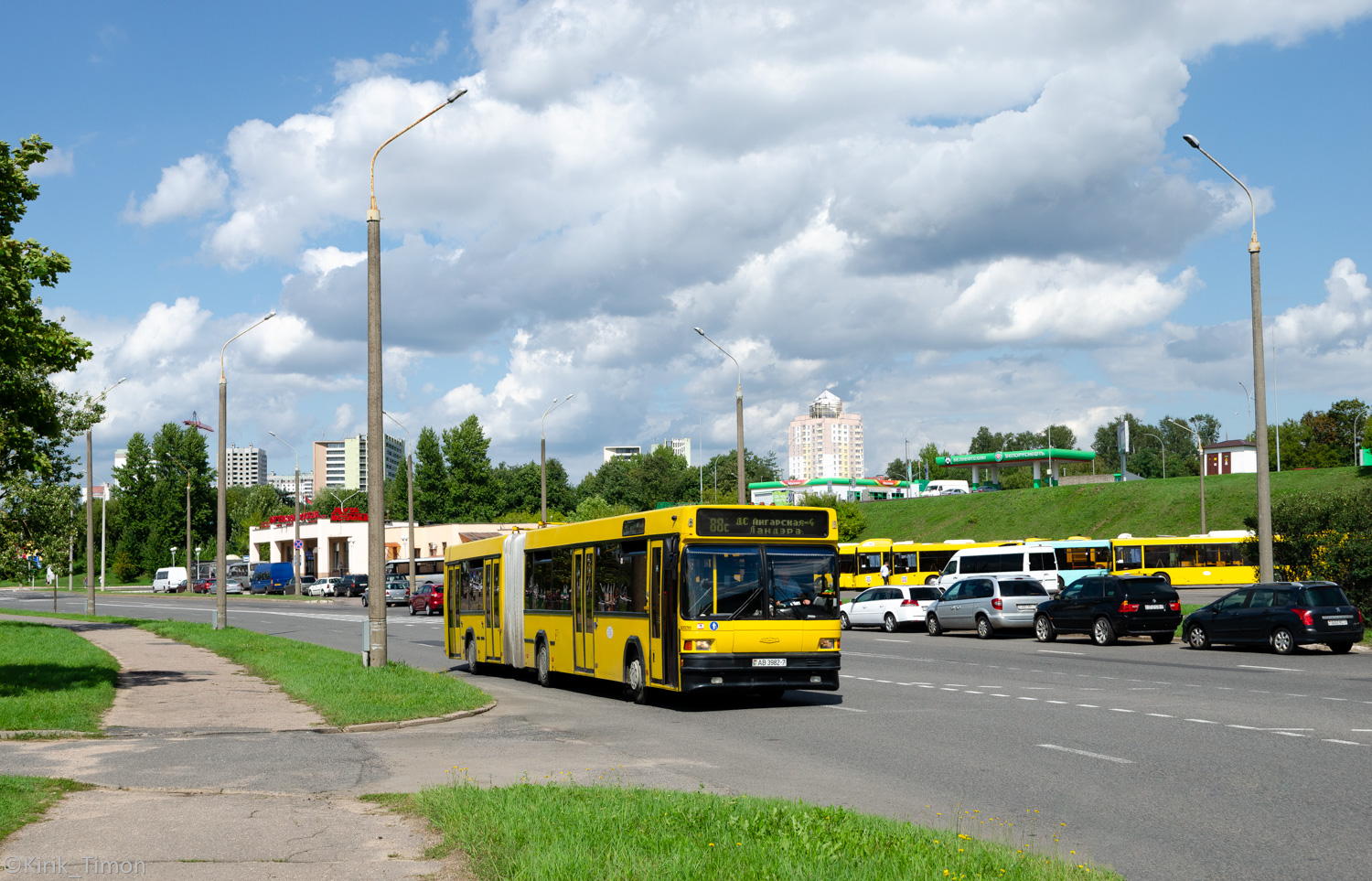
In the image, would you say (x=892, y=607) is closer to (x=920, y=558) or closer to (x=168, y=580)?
(x=920, y=558)

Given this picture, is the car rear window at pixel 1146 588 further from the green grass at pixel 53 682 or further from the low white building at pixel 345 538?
the low white building at pixel 345 538

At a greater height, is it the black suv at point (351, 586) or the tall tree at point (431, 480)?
the tall tree at point (431, 480)

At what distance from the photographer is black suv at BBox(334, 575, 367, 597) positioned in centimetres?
7775

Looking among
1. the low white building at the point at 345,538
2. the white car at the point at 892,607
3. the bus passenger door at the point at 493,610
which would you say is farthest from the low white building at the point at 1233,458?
the bus passenger door at the point at 493,610

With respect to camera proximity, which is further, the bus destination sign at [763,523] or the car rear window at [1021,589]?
the car rear window at [1021,589]

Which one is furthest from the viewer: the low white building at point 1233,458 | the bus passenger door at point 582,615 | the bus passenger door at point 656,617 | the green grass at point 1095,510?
the low white building at point 1233,458

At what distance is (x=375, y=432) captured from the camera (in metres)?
19.1

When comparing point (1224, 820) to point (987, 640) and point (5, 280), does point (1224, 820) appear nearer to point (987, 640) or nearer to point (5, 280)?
point (5, 280)

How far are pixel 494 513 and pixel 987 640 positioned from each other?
283 ft

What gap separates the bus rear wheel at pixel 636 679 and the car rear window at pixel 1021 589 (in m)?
17.8

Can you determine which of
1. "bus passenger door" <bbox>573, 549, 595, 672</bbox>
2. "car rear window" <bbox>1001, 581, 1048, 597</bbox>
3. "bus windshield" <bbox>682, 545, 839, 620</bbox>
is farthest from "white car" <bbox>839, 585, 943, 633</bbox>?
"bus windshield" <bbox>682, 545, 839, 620</bbox>

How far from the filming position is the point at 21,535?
127 feet

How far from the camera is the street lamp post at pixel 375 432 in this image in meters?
18.7

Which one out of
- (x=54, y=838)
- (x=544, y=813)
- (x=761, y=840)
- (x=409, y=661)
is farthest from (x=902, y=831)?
(x=409, y=661)
